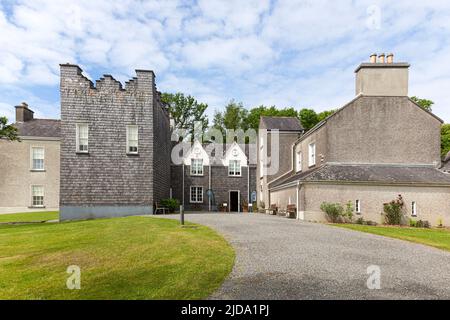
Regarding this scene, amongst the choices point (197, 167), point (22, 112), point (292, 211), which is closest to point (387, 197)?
point (292, 211)

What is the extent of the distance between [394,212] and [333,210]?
155 inches

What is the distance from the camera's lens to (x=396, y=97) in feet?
66.6

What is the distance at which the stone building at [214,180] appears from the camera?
3209cm

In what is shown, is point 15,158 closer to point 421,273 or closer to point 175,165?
point 175,165

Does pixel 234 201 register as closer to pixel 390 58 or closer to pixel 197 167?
pixel 197 167

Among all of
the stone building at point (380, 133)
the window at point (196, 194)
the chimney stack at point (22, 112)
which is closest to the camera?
the stone building at point (380, 133)

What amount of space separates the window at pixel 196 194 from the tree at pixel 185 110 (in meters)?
23.4

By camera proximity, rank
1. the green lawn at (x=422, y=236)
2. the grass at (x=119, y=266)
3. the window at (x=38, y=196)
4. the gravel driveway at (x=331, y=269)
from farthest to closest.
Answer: the window at (x=38, y=196) < the green lawn at (x=422, y=236) < the gravel driveway at (x=331, y=269) < the grass at (x=119, y=266)

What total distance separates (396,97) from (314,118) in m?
29.3

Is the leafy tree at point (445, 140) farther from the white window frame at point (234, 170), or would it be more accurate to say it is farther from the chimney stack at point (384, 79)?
the white window frame at point (234, 170)

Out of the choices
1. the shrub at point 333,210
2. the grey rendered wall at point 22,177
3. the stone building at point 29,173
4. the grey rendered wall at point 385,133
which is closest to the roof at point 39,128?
the stone building at point 29,173

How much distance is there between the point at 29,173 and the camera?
2794cm

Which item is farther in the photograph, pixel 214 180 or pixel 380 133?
pixel 214 180
